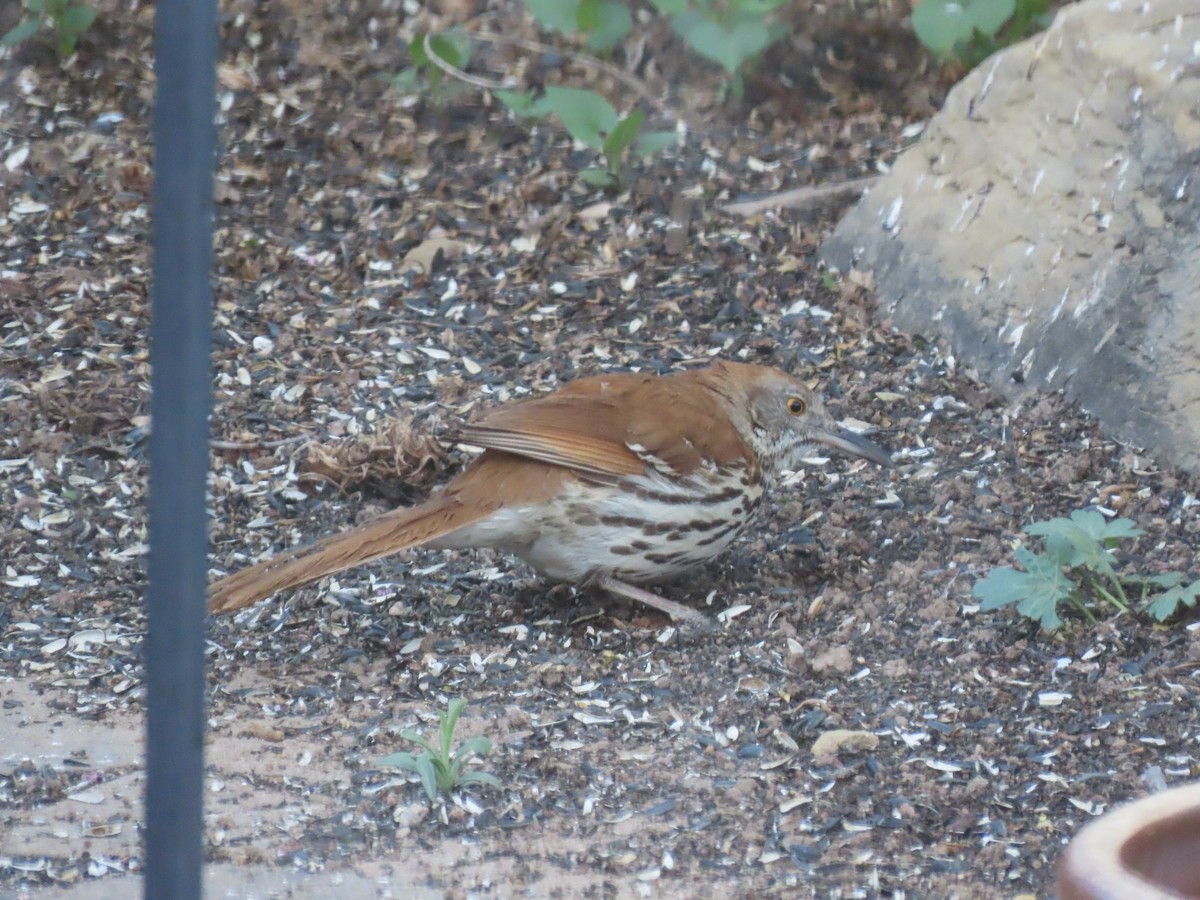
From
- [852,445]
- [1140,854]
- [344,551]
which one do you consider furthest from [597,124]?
[1140,854]

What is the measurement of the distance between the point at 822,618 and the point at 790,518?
68 cm

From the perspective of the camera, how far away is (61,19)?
7035 mm

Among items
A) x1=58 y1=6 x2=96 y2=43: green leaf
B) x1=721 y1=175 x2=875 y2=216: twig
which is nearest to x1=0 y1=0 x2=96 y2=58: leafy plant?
x1=58 y1=6 x2=96 y2=43: green leaf

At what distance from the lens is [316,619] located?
4285mm

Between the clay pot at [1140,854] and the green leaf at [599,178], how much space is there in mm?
4608

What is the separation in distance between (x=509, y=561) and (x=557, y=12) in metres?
2.77

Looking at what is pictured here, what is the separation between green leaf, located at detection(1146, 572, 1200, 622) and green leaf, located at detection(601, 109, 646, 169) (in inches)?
122

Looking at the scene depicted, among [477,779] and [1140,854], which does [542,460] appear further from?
[1140,854]

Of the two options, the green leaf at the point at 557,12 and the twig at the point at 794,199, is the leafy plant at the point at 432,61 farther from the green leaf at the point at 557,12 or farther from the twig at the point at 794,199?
the twig at the point at 794,199

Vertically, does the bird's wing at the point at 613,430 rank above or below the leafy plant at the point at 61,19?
below

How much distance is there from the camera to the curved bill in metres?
4.62

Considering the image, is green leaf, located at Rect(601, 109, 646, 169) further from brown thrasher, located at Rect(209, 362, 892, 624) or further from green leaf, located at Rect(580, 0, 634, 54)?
brown thrasher, located at Rect(209, 362, 892, 624)

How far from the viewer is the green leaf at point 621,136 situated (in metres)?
6.16

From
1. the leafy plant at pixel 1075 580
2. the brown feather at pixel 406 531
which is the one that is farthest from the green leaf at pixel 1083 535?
the brown feather at pixel 406 531
